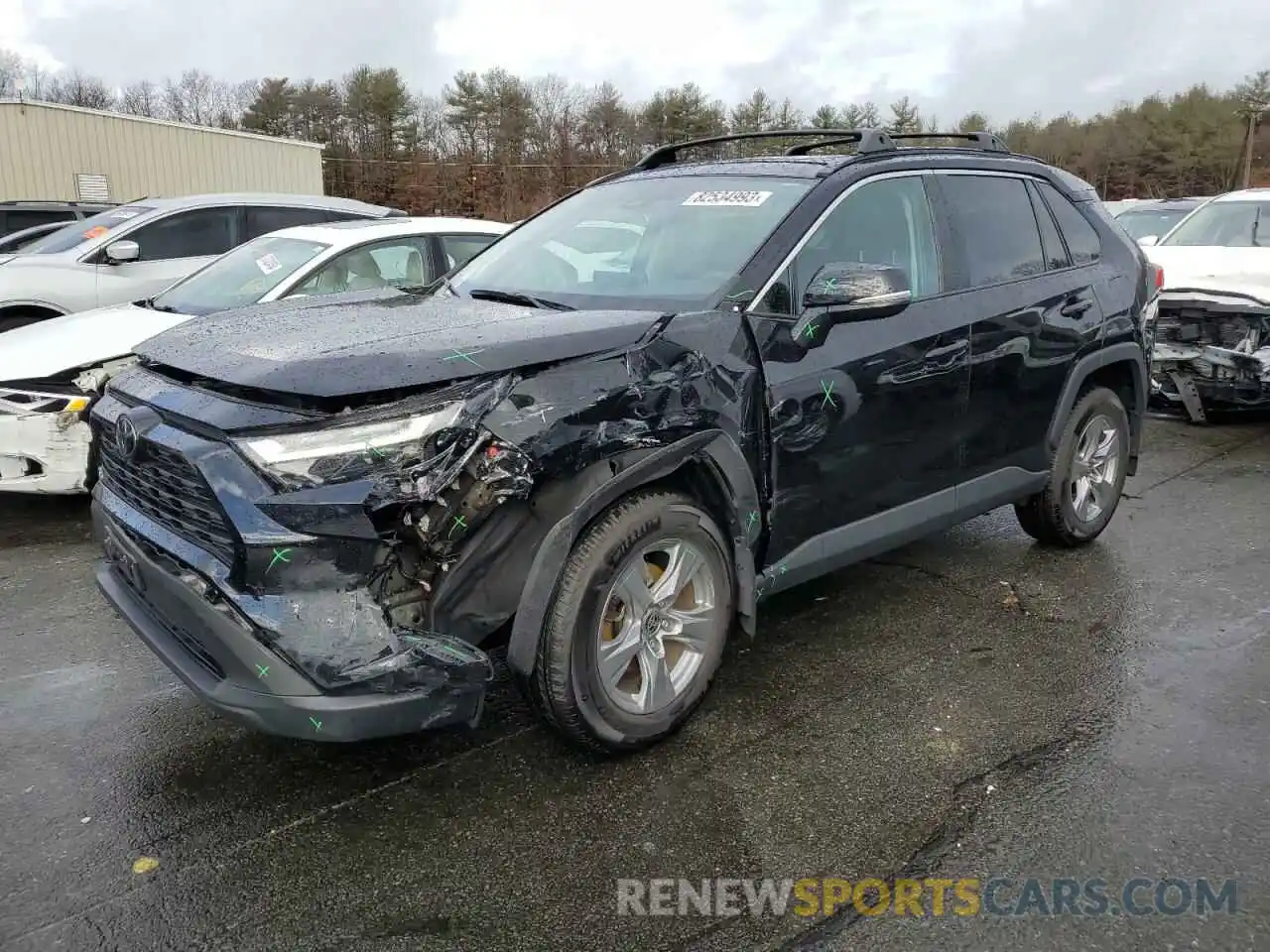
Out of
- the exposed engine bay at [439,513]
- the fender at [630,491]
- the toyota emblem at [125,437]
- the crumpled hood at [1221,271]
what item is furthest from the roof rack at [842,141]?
the crumpled hood at [1221,271]

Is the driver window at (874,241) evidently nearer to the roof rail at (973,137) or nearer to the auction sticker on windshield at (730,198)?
the auction sticker on windshield at (730,198)

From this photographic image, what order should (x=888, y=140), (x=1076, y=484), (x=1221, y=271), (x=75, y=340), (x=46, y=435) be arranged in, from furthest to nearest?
1. (x=1221, y=271)
2. (x=75, y=340)
3. (x=46, y=435)
4. (x=1076, y=484)
5. (x=888, y=140)

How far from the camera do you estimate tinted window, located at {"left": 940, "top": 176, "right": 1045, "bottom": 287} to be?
13.7ft

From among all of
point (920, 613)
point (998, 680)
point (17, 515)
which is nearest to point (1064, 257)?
point (920, 613)

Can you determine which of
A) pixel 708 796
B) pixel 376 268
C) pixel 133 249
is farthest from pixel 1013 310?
pixel 133 249

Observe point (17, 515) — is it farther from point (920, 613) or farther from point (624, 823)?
point (920, 613)

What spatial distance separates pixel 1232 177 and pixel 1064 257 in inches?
2426

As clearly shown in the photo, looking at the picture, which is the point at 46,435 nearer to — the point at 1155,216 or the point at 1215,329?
the point at 1215,329

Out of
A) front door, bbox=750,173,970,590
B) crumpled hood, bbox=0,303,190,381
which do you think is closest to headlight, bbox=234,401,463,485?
front door, bbox=750,173,970,590

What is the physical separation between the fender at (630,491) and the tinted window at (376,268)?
3.42 meters

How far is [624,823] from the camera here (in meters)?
2.87

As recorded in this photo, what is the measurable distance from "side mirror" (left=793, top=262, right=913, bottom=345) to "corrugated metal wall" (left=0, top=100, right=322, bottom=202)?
2388 cm

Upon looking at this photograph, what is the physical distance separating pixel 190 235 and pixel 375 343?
6.48 metres

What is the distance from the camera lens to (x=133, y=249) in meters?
7.58
